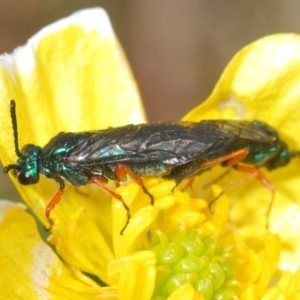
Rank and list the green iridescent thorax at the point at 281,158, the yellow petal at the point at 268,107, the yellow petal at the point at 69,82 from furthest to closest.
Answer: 1. the green iridescent thorax at the point at 281,158
2. the yellow petal at the point at 268,107
3. the yellow petal at the point at 69,82

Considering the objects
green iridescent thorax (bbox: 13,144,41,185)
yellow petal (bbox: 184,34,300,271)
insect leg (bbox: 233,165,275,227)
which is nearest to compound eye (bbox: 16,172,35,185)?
green iridescent thorax (bbox: 13,144,41,185)

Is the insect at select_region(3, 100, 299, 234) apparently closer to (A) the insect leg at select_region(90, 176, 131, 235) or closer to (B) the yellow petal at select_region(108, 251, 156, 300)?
(A) the insect leg at select_region(90, 176, 131, 235)

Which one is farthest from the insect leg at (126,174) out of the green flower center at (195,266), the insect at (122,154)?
the green flower center at (195,266)

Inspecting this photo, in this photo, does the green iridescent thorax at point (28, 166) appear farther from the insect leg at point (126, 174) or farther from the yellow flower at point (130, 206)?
the insect leg at point (126, 174)

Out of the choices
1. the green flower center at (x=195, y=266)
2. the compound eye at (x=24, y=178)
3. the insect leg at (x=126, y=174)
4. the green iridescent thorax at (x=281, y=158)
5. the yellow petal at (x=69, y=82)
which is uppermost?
the yellow petal at (x=69, y=82)

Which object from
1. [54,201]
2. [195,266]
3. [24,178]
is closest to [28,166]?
[24,178]

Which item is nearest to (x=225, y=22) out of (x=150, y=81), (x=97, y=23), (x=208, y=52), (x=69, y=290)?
(x=208, y=52)

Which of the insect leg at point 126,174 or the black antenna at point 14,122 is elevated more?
the black antenna at point 14,122
